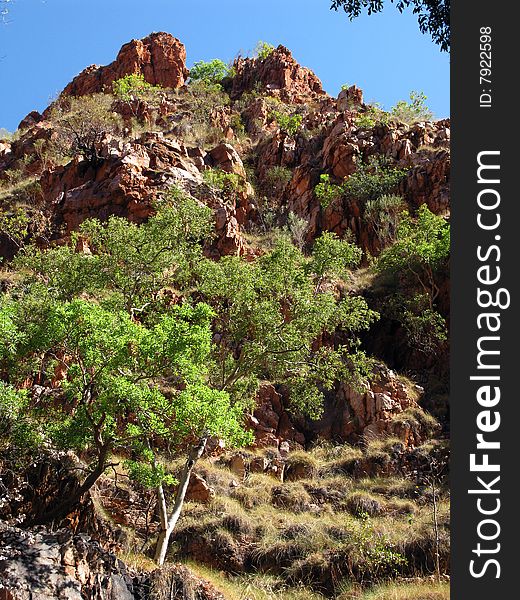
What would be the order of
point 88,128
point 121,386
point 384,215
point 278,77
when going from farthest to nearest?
point 278,77
point 88,128
point 384,215
point 121,386

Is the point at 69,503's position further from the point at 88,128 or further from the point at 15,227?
the point at 88,128

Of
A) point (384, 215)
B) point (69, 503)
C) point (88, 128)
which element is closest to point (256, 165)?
point (88, 128)

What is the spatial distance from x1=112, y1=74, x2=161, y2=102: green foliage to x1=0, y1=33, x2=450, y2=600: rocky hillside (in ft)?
8.31

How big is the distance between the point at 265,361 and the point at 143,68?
153 ft

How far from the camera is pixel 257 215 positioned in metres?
31.0

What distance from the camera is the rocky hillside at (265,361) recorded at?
32.0 ft

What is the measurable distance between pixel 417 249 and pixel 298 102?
3008cm

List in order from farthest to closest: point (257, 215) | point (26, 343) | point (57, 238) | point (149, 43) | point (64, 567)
A: 1. point (149, 43)
2. point (257, 215)
3. point (57, 238)
4. point (26, 343)
5. point (64, 567)

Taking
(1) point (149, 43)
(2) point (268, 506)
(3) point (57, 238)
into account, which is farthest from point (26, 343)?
(1) point (149, 43)

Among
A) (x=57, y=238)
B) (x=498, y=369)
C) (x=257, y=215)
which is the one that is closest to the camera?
(x=498, y=369)

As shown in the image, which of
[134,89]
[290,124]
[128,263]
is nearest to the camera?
[128,263]

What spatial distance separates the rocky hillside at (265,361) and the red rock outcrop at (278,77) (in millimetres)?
9109

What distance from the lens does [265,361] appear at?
13195 millimetres

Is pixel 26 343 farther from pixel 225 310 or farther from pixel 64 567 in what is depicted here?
pixel 225 310
